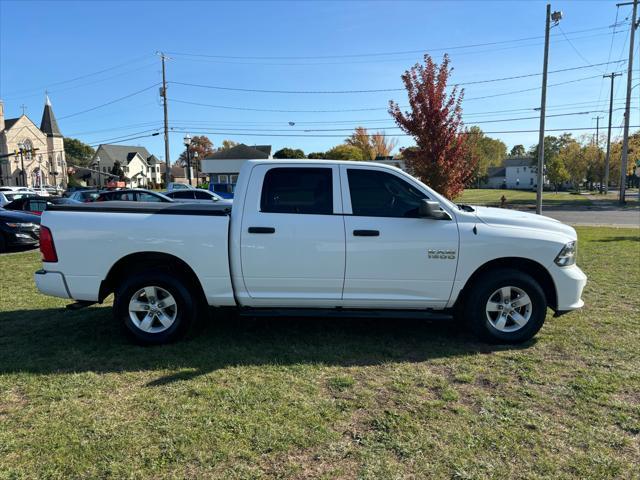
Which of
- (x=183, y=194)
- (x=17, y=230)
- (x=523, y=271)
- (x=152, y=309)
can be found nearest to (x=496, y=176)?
(x=183, y=194)

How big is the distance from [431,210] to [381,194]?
57 cm

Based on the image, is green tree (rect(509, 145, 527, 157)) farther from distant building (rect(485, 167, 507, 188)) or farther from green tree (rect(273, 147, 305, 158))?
green tree (rect(273, 147, 305, 158))

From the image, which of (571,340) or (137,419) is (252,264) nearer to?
(137,419)

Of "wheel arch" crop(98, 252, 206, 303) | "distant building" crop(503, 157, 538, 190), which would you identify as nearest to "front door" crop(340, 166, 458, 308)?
"wheel arch" crop(98, 252, 206, 303)

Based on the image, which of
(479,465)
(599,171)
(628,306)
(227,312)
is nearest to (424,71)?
(628,306)

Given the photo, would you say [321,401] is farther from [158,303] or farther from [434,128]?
[434,128]

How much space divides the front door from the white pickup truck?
0.01 m

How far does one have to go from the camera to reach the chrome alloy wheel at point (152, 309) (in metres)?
4.82

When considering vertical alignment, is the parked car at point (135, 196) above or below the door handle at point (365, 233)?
above

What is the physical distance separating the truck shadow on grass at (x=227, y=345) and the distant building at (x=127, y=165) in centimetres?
9989

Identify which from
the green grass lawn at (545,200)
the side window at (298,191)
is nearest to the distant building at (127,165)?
the green grass lawn at (545,200)

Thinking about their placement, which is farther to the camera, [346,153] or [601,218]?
[346,153]

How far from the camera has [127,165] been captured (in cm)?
10381

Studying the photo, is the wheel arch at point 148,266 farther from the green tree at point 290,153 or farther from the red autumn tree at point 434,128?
the green tree at point 290,153
